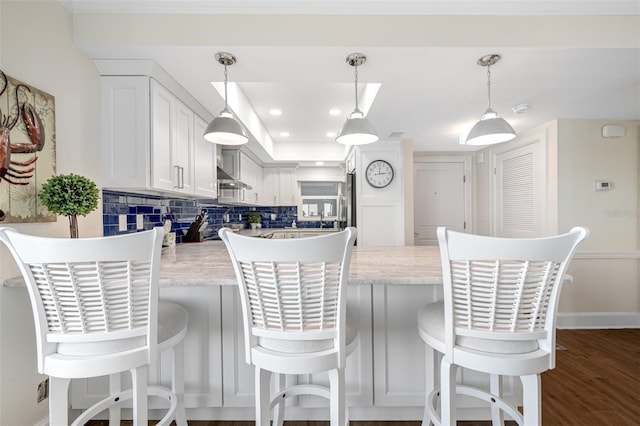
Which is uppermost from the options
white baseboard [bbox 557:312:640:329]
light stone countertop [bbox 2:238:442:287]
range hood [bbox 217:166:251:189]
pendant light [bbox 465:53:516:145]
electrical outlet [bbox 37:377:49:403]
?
pendant light [bbox 465:53:516:145]

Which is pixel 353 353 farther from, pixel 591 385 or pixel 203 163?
pixel 203 163

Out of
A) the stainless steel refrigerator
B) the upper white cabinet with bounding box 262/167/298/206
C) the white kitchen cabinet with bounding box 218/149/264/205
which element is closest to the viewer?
the white kitchen cabinet with bounding box 218/149/264/205

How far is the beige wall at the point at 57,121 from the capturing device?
136 cm

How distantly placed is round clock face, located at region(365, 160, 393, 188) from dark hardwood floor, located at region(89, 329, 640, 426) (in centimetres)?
245

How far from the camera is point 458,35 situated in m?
1.73

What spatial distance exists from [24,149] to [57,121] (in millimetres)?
294

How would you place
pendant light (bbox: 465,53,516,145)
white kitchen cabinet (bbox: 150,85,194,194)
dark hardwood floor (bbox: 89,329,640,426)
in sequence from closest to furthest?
1. dark hardwood floor (bbox: 89,329,640,426)
2. pendant light (bbox: 465,53,516,145)
3. white kitchen cabinet (bbox: 150,85,194,194)

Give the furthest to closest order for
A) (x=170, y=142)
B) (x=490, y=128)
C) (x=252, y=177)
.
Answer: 1. (x=252, y=177)
2. (x=170, y=142)
3. (x=490, y=128)

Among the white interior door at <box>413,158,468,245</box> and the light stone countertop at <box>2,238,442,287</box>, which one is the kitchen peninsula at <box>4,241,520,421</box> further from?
the white interior door at <box>413,158,468,245</box>

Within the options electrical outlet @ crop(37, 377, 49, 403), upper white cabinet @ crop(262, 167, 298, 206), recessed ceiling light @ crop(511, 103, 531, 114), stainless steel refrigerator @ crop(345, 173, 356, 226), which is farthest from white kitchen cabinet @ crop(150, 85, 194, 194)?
upper white cabinet @ crop(262, 167, 298, 206)

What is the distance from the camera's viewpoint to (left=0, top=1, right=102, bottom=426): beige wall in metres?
1.36

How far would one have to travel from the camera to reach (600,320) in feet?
9.64

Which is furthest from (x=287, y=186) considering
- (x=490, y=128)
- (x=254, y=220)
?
(x=490, y=128)

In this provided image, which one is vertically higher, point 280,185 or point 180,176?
point 280,185
